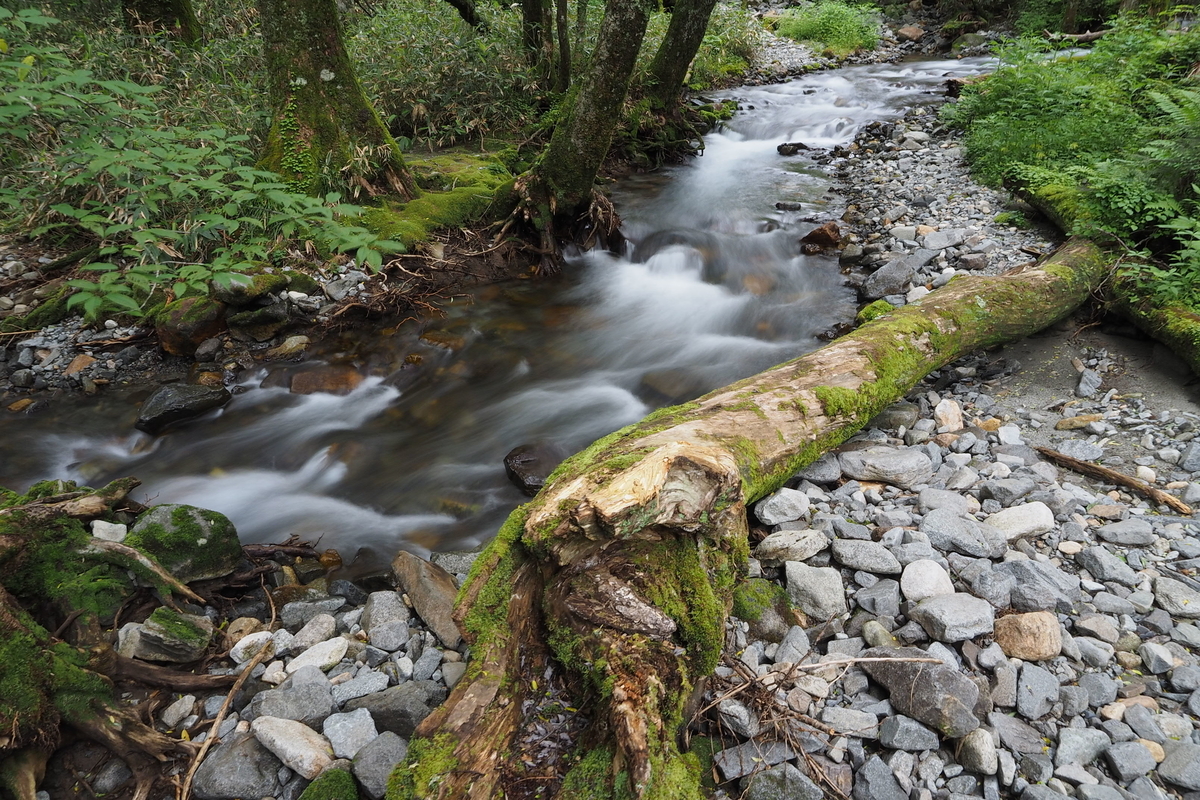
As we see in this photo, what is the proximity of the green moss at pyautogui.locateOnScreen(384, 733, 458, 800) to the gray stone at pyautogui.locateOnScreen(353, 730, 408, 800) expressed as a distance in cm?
22

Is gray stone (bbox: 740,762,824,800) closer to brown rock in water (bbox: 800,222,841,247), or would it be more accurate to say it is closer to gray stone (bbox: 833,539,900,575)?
gray stone (bbox: 833,539,900,575)

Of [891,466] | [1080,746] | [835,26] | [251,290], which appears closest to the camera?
[1080,746]

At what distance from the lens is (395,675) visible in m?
2.74

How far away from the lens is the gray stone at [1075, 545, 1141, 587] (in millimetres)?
2882

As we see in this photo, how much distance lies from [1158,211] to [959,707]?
16.3 ft

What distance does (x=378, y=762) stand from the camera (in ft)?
7.27

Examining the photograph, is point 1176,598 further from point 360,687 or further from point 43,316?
point 43,316

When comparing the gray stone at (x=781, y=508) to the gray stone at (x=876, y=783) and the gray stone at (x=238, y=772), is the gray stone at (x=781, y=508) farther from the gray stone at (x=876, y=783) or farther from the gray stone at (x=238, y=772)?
the gray stone at (x=238, y=772)

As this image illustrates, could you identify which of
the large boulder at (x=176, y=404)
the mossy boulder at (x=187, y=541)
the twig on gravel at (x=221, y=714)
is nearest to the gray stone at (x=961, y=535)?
the twig on gravel at (x=221, y=714)

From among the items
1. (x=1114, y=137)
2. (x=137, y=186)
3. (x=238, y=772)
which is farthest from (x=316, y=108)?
(x=1114, y=137)

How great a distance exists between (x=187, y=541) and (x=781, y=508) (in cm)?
310

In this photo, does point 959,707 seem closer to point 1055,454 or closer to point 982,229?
point 1055,454

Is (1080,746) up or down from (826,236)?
down

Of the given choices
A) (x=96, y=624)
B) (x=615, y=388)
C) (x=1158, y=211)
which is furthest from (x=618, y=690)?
(x=1158, y=211)
